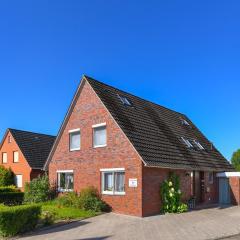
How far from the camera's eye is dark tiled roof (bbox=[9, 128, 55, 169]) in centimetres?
3809

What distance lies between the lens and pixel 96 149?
938 inches

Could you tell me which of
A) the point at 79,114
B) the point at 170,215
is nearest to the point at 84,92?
the point at 79,114

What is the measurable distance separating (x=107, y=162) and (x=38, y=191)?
648 cm

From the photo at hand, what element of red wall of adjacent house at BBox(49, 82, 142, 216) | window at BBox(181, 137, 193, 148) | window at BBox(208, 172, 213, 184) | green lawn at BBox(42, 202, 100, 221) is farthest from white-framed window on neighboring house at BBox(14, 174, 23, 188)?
window at BBox(208, 172, 213, 184)

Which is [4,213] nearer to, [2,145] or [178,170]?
[178,170]

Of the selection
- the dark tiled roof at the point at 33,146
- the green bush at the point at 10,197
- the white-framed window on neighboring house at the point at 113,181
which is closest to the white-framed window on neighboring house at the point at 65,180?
the white-framed window on neighboring house at the point at 113,181

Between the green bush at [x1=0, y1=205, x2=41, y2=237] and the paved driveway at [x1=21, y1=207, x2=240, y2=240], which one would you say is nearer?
the paved driveway at [x1=21, y1=207, x2=240, y2=240]

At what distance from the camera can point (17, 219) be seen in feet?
52.6

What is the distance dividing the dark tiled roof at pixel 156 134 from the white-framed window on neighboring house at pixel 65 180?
5.56m

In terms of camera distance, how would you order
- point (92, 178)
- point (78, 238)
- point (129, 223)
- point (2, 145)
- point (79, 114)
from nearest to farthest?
point (78, 238)
point (129, 223)
point (92, 178)
point (79, 114)
point (2, 145)

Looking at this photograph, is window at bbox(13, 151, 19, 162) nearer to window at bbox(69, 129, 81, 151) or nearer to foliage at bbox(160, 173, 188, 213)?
window at bbox(69, 129, 81, 151)

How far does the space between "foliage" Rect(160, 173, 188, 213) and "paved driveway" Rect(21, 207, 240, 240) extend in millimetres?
1117

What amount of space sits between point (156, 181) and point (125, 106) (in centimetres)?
578

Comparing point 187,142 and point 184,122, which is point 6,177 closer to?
point 184,122
